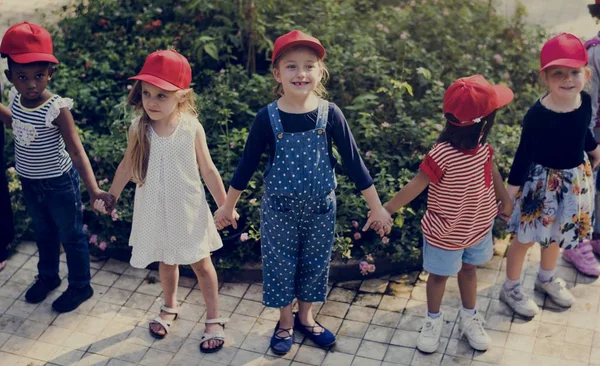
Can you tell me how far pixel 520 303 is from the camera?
4.87m

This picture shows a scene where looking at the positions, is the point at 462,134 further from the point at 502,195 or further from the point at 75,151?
the point at 75,151

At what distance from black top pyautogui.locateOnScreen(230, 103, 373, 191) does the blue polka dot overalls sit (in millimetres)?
32

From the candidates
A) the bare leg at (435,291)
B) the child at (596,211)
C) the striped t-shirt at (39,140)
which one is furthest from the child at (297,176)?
the child at (596,211)

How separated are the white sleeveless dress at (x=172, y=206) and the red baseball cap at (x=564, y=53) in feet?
6.30

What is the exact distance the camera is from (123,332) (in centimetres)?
481

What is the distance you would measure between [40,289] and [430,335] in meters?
2.42

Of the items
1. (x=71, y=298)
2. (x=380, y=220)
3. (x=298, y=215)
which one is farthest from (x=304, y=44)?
(x=71, y=298)

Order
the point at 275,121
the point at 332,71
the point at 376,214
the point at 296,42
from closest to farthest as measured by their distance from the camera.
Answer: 1. the point at 296,42
2. the point at 275,121
3. the point at 376,214
4. the point at 332,71

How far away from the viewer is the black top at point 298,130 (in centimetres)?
408

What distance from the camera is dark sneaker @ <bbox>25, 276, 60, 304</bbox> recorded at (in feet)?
16.6

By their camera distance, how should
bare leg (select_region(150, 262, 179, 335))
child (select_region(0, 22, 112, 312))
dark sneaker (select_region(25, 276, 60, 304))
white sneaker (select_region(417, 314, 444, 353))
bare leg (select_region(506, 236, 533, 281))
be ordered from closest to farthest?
child (select_region(0, 22, 112, 312)), white sneaker (select_region(417, 314, 444, 353)), bare leg (select_region(150, 262, 179, 335)), bare leg (select_region(506, 236, 533, 281)), dark sneaker (select_region(25, 276, 60, 304))

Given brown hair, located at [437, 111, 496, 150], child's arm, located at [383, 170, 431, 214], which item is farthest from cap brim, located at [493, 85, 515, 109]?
child's arm, located at [383, 170, 431, 214]

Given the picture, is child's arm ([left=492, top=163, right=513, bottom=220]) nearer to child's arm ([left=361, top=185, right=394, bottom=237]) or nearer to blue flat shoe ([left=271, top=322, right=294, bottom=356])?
child's arm ([left=361, top=185, right=394, bottom=237])

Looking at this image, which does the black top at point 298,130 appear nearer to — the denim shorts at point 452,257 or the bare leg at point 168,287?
the denim shorts at point 452,257
